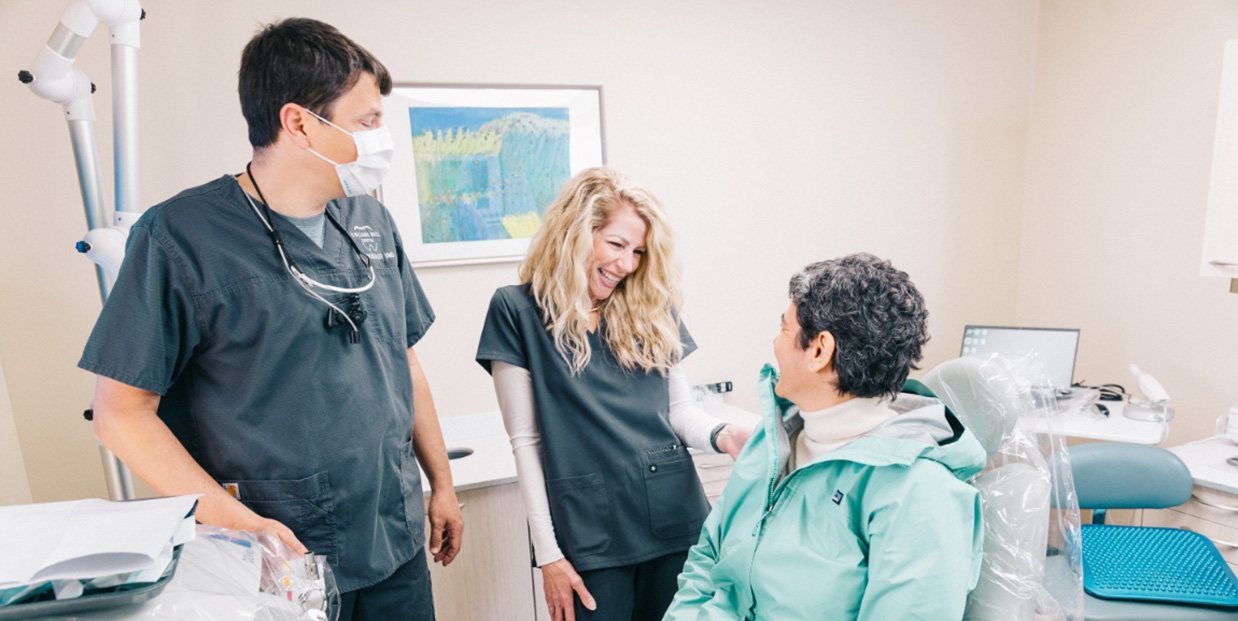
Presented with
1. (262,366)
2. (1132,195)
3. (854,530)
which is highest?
(1132,195)

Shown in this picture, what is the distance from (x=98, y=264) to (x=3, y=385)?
0.76 metres

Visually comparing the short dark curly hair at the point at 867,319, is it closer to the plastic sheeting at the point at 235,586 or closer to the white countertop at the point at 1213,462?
the plastic sheeting at the point at 235,586

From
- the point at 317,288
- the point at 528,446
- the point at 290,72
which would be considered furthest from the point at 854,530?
the point at 290,72

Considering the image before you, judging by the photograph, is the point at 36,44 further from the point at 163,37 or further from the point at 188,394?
the point at 188,394

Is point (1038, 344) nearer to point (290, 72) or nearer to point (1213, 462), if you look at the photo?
point (1213, 462)

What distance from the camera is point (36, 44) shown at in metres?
1.90

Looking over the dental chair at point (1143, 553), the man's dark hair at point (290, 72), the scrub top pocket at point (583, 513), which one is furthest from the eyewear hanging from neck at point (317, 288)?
the dental chair at point (1143, 553)

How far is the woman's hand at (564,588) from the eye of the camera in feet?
4.29

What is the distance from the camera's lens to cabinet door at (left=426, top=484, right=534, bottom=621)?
6.31 feet

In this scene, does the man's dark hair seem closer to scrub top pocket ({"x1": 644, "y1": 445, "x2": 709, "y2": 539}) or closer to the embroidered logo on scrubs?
the embroidered logo on scrubs

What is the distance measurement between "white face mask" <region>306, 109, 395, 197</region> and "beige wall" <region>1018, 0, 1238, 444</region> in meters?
2.81

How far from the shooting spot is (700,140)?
2600 millimetres

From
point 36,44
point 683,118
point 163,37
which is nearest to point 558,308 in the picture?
point 683,118

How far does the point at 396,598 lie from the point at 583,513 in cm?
38
